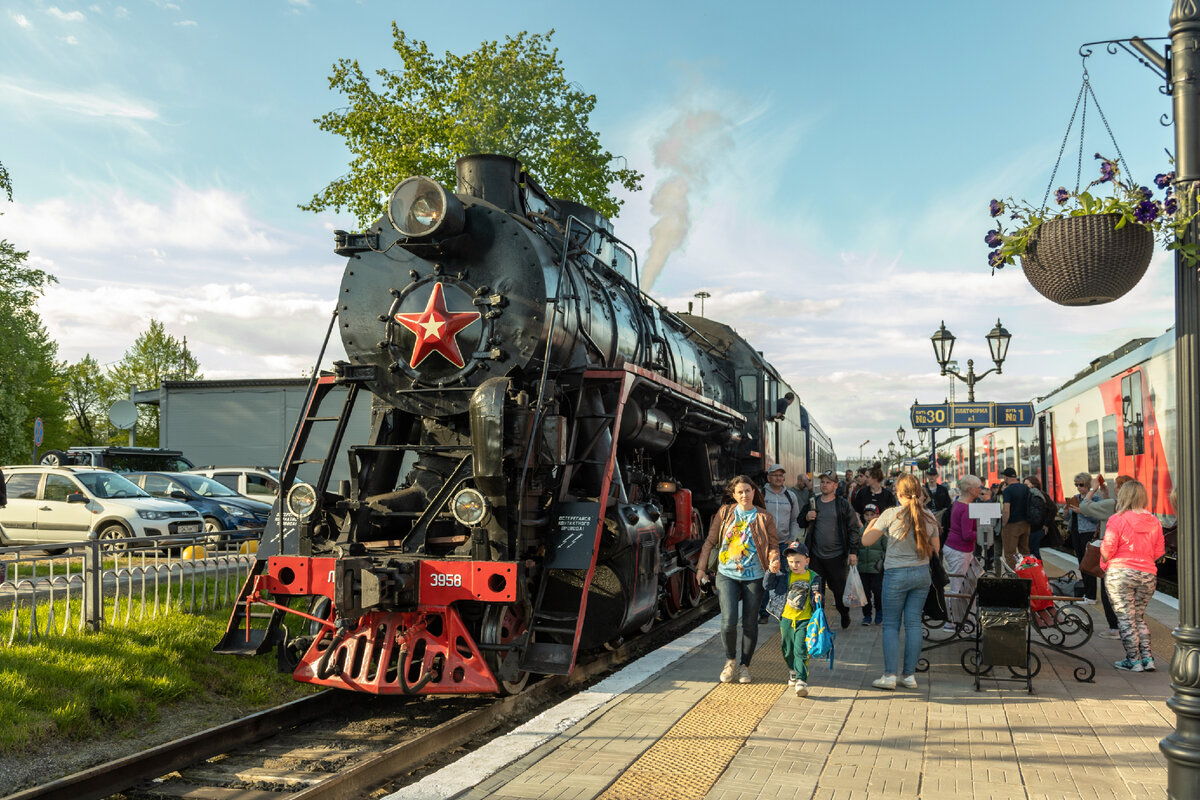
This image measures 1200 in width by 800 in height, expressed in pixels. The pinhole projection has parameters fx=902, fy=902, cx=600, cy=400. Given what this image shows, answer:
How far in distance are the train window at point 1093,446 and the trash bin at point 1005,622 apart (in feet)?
37.7

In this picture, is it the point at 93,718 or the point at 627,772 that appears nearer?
the point at 627,772

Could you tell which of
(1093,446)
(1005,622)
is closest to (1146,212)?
(1005,622)

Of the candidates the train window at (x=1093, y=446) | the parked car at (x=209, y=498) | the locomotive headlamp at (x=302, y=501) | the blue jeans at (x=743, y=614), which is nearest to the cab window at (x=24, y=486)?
the parked car at (x=209, y=498)

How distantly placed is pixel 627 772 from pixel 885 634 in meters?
2.82

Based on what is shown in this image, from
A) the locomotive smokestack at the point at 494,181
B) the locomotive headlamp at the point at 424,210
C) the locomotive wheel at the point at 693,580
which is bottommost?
the locomotive wheel at the point at 693,580

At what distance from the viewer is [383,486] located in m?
7.39

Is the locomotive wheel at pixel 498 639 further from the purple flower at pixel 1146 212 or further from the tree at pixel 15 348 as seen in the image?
the tree at pixel 15 348

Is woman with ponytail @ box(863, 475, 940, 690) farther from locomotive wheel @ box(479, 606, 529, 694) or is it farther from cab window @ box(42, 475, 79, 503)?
cab window @ box(42, 475, 79, 503)

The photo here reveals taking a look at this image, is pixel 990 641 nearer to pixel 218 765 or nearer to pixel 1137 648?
pixel 1137 648

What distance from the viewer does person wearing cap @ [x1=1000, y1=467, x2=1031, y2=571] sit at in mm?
10352

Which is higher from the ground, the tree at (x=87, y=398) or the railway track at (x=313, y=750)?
the tree at (x=87, y=398)

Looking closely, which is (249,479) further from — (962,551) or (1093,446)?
(1093,446)

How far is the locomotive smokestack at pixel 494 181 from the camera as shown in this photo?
7859 mm

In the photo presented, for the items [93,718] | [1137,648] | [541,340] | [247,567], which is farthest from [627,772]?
[247,567]
